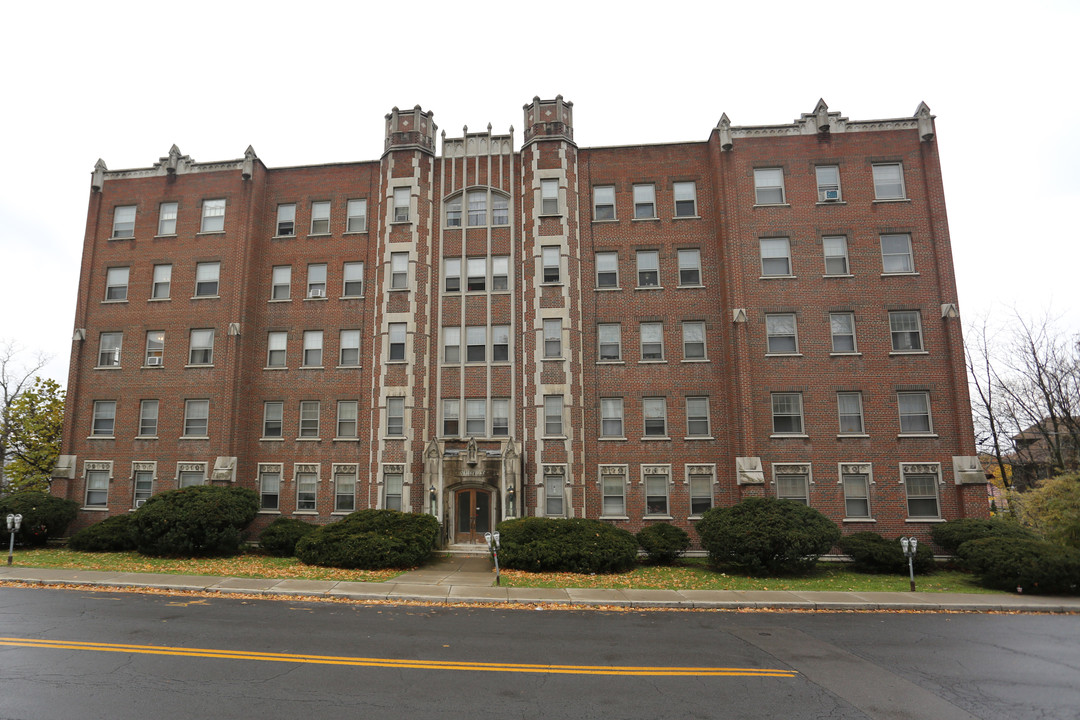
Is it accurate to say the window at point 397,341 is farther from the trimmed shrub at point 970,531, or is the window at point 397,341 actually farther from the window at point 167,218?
the trimmed shrub at point 970,531

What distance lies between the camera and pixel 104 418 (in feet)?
94.4

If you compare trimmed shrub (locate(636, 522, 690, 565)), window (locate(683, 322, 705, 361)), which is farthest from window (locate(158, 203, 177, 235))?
trimmed shrub (locate(636, 522, 690, 565))

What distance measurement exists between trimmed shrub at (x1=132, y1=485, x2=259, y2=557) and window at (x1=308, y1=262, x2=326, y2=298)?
409 inches

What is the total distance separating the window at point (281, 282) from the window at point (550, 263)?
509 inches

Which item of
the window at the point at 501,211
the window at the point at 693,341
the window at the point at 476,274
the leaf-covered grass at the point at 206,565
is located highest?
the window at the point at 501,211

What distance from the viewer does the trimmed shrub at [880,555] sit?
21250 millimetres

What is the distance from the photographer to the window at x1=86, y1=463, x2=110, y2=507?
2788 cm

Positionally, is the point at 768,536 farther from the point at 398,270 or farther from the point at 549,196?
the point at 398,270

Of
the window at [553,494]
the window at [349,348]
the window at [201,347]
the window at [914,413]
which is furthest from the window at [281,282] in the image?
the window at [914,413]

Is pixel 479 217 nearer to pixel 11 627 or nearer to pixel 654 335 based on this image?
pixel 654 335

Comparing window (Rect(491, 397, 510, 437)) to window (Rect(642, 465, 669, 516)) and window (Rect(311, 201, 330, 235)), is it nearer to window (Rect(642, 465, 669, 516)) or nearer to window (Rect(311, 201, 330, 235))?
window (Rect(642, 465, 669, 516))

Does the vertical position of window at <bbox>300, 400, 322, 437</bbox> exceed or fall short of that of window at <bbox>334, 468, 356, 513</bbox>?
it exceeds it

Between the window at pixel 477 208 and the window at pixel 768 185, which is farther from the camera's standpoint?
the window at pixel 477 208

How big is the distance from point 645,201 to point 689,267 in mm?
3944
